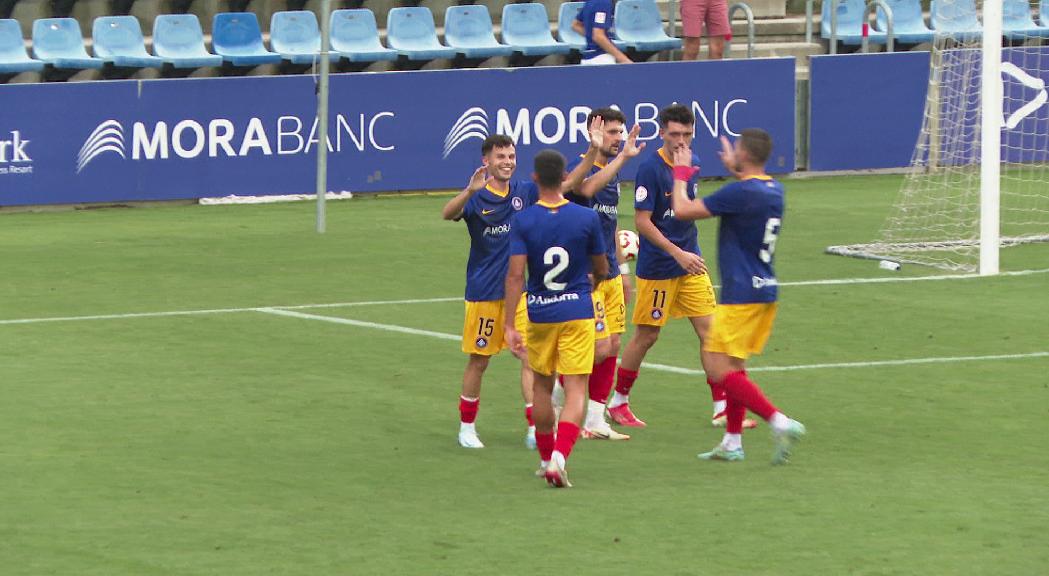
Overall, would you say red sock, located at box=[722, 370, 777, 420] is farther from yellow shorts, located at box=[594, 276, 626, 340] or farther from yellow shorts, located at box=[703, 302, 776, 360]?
yellow shorts, located at box=[594, 276, 626, 340]

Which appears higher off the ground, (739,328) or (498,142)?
(498,142)

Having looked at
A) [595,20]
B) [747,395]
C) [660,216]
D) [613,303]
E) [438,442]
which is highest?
[595,20]

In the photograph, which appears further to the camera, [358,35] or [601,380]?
[358,35]

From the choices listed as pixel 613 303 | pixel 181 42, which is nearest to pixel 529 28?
pixel 181 42

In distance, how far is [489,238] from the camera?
37.6 feet

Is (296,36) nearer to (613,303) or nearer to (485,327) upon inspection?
(613,303)

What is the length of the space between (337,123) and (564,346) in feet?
46.6

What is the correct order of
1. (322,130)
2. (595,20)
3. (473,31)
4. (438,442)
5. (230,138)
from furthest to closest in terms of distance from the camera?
(473,31)
(595,20)
(230,138)
(322,130)
(438,442)

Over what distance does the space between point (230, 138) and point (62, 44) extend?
15.7 ft

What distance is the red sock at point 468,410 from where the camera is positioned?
1134 centimetres

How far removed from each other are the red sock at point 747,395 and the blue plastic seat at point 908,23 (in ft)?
71.6

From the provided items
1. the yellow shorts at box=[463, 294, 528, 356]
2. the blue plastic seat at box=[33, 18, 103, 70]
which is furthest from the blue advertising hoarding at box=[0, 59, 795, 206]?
the yellow shorts at box=[463, 294, 528, 356]

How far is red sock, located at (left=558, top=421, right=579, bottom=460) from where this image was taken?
10.2m

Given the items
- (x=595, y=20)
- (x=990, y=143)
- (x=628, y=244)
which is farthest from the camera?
(x=595, y=20)
